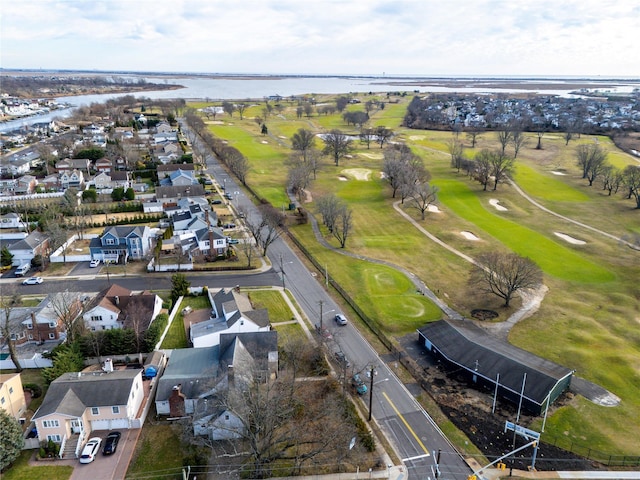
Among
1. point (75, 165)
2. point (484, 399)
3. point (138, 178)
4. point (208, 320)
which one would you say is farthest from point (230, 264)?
point (75, 165)

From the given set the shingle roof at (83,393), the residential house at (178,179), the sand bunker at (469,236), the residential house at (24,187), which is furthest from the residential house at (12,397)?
the residential house at (24,187)

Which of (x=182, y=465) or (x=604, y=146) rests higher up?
(x=604, y=146)

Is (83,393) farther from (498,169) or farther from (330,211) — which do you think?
(498,169)

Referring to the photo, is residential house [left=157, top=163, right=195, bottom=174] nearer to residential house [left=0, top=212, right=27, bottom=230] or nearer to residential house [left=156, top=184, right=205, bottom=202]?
residential house [left=156, top=184, right=205, bottom=202]

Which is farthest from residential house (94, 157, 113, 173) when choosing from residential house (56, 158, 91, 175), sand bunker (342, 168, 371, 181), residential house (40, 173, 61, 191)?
sand bunker (342, 168, 371, 181)

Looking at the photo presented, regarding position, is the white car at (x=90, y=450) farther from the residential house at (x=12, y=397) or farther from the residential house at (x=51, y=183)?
the residential house at (x=51, y=183)

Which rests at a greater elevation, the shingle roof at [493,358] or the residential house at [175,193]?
the residential house at [175,193]

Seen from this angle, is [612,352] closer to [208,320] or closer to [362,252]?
[362,252]
